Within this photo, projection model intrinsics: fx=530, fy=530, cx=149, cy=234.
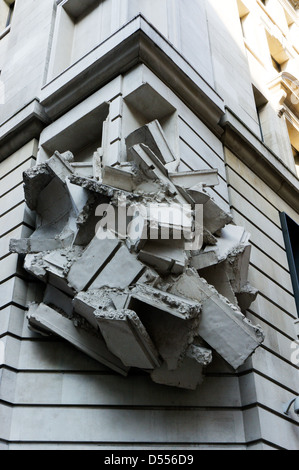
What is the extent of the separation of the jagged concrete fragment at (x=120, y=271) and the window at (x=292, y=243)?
5.05 meters

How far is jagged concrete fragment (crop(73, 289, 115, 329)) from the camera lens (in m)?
7.07

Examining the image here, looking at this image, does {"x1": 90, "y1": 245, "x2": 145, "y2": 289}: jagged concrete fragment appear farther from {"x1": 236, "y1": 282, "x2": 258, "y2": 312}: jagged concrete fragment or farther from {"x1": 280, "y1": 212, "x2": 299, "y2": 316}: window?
{"x1": 280, "y1": 212, "x2": 299, "y2": 316}: window

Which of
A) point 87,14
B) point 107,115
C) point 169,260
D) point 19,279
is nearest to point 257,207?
point 107,115

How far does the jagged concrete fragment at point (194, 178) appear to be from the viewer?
8.34 metres

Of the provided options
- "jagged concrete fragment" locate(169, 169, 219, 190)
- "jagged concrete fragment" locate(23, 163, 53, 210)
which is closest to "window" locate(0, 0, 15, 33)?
"jagged concrete fragment" locate(23, 163, 53, 210)

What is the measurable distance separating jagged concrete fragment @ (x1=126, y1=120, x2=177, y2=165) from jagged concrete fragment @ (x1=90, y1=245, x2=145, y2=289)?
6.55ft

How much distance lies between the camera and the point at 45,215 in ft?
29.6

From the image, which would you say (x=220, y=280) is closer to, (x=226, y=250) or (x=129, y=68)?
(x=226, y=250)

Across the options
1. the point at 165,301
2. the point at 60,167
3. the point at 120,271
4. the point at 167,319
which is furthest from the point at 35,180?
the point at 167,319

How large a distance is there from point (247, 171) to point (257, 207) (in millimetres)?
988

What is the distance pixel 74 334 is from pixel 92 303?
0.78 m

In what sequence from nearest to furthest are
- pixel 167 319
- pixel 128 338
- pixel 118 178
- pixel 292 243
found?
pixel 128 338 → pixel 167 319 → pixel 118 178 → pixel 292 243

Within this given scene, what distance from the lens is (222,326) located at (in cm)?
727
